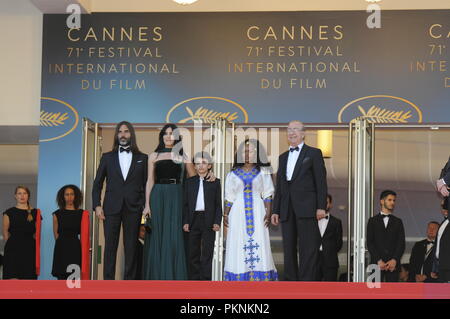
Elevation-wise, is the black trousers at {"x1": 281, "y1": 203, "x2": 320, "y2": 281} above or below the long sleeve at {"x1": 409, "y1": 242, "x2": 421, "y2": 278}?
above

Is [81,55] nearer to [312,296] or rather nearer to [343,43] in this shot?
[343,43]

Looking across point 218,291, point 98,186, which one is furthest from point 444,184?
point 98,186

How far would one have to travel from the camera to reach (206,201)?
741 cm

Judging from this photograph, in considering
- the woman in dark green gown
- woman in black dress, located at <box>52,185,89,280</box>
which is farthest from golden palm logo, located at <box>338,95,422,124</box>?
woman in black dress, located at <box>52,185,89,280</box>

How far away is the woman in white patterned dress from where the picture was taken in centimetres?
735

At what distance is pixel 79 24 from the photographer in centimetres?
941

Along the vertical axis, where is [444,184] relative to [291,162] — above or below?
below

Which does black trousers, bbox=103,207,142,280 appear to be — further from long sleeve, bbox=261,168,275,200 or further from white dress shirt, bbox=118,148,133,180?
long sleeve, bbox=261,168,275,200

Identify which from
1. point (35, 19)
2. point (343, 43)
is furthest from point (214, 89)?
point (35, 19)

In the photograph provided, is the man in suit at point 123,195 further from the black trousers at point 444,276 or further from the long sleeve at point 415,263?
the long sleeve at point 415,263

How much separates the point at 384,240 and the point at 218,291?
3.78m

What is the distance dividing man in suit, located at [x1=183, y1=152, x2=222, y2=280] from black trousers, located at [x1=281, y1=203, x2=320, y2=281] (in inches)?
35.1

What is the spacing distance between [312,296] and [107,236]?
3396 mm

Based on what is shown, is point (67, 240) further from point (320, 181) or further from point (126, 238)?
point (320, 181)
